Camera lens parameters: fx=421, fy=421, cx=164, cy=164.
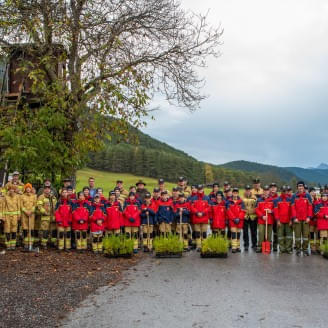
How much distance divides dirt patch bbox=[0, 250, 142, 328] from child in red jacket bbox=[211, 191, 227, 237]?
8.92ft

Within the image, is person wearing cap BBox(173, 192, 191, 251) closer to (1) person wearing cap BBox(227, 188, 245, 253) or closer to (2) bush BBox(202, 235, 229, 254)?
→ (1) person wearing cap BBox(227, 188, 245, 253)

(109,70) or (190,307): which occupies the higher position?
(109,70)

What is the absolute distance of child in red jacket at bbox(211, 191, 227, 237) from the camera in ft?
43.6

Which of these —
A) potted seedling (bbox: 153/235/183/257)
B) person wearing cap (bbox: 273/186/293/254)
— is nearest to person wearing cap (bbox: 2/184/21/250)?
potted seedling (bbox: 153/235/183/257)

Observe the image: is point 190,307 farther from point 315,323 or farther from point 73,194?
point 73,194

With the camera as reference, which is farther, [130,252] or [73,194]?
[73,194]

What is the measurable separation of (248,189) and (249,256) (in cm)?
276

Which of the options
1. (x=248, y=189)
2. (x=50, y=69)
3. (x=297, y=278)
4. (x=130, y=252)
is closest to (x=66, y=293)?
(x=130, y=252)

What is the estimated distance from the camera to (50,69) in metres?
14.4

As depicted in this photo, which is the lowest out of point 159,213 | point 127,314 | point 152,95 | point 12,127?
point 127,314

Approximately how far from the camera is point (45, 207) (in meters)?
13.1

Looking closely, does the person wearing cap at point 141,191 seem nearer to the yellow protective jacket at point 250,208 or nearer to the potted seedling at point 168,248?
the potted seedling at point 168,248

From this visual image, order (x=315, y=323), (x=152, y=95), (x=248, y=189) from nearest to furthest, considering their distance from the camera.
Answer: (x=315, y=323), (x=248, y=189), (x=152, y=95)

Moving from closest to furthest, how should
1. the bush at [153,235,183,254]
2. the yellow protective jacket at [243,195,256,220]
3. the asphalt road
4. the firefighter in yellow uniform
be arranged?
the asphalt road < the bush at [153,235,183,254] < the firefighter in yellow uniform < the yellow protective jacket at [243,195,256,220]
